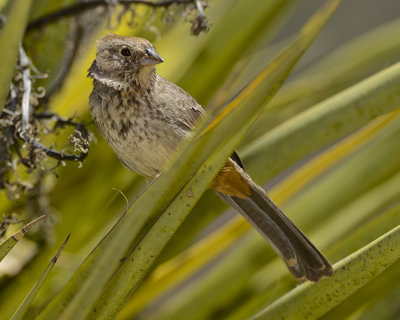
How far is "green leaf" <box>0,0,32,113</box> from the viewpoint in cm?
96

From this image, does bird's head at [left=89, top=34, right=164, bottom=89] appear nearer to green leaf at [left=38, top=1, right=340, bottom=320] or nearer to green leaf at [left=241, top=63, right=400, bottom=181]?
green leaf at [left=38, top=1, right=340, bottom=320]

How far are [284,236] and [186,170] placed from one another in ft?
1.45

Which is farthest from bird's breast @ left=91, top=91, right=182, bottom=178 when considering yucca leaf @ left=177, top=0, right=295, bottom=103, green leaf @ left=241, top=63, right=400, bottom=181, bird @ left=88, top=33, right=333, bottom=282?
yucca leaf @ left=177, top=0, right=295, bottom=103

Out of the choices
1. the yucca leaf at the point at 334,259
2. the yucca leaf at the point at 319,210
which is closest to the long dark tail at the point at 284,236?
the yucca leaf at the point at 334,259

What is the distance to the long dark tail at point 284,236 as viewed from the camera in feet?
3.76

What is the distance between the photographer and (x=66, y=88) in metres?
1.63

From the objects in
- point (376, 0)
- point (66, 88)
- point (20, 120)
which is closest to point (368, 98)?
point (20, 120)

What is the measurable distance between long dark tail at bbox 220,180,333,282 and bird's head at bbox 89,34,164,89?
A: 33 cm

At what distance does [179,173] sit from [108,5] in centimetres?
56

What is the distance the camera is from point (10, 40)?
3.20 ft

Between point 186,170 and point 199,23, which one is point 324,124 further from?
point 186,170

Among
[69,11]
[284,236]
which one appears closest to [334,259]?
[284,236]

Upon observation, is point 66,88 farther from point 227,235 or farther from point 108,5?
point 227,235

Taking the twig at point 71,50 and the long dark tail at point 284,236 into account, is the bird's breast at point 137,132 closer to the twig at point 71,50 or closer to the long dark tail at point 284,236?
the long dark tail at point 284,236
